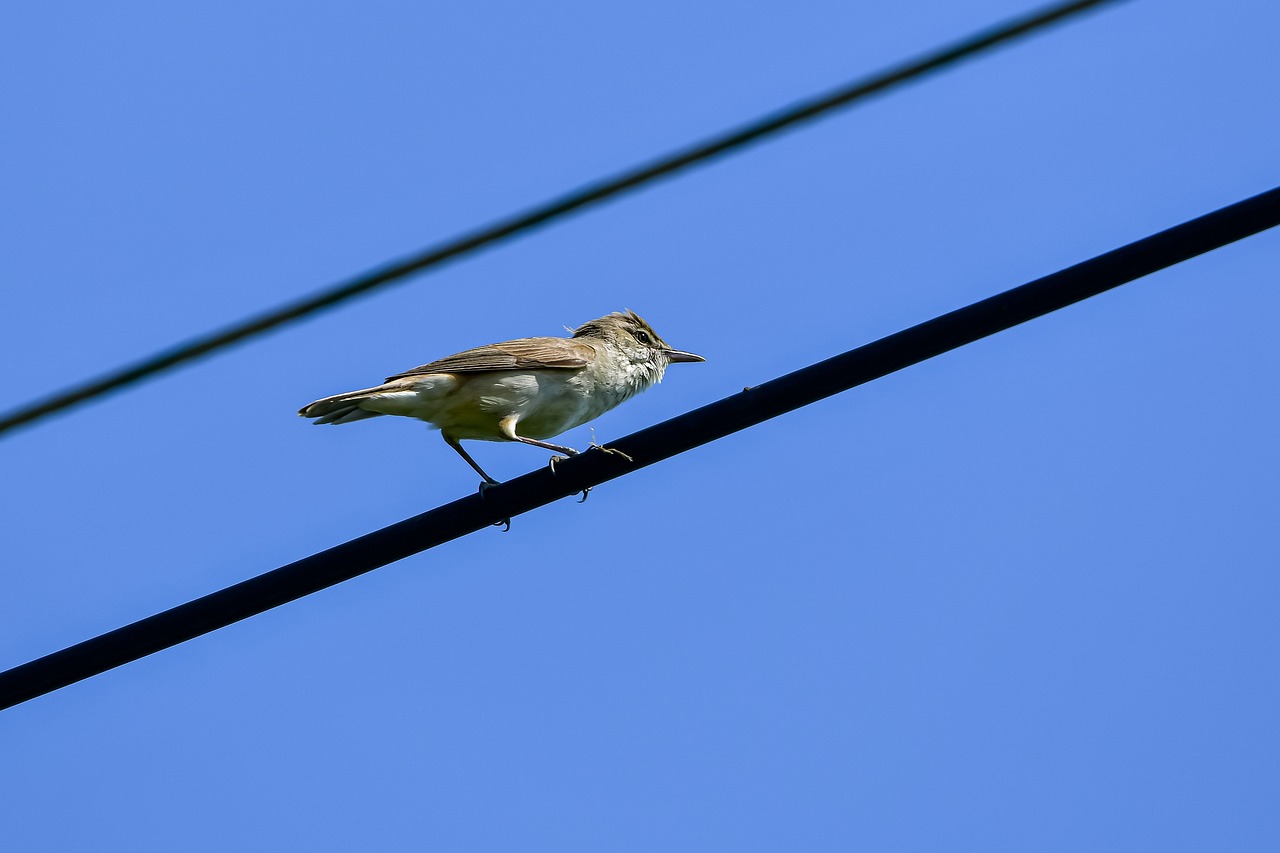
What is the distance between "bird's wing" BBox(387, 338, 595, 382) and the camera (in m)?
9.05

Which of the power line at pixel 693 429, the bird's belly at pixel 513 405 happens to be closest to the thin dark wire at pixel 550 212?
the power line at pixel 693 429

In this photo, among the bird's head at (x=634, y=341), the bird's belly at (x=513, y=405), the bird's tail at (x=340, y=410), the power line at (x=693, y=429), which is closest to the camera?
the power line at (x=693, y=429)

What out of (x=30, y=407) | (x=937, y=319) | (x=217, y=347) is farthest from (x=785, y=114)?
(x=30, y=407)

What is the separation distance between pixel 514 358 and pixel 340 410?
1161 millimetres

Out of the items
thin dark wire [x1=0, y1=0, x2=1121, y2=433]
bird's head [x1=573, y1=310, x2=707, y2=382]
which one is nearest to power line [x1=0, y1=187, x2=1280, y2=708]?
thin dark wire [x1=0, y1=0, x2=1121, y2=433]

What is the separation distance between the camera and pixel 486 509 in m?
5.41

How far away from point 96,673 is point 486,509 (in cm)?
149

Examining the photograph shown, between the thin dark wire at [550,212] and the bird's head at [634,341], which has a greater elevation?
the bird's head at [634,341]

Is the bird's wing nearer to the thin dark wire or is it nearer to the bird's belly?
the bird's belly

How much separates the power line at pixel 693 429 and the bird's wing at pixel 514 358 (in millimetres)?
3388

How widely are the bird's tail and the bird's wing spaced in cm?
29

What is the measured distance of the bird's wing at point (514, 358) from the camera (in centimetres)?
905

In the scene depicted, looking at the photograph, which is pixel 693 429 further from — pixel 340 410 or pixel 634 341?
pixel 634 341

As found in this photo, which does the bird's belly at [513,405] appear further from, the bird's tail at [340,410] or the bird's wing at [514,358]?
the bird's tail at [340,410]
